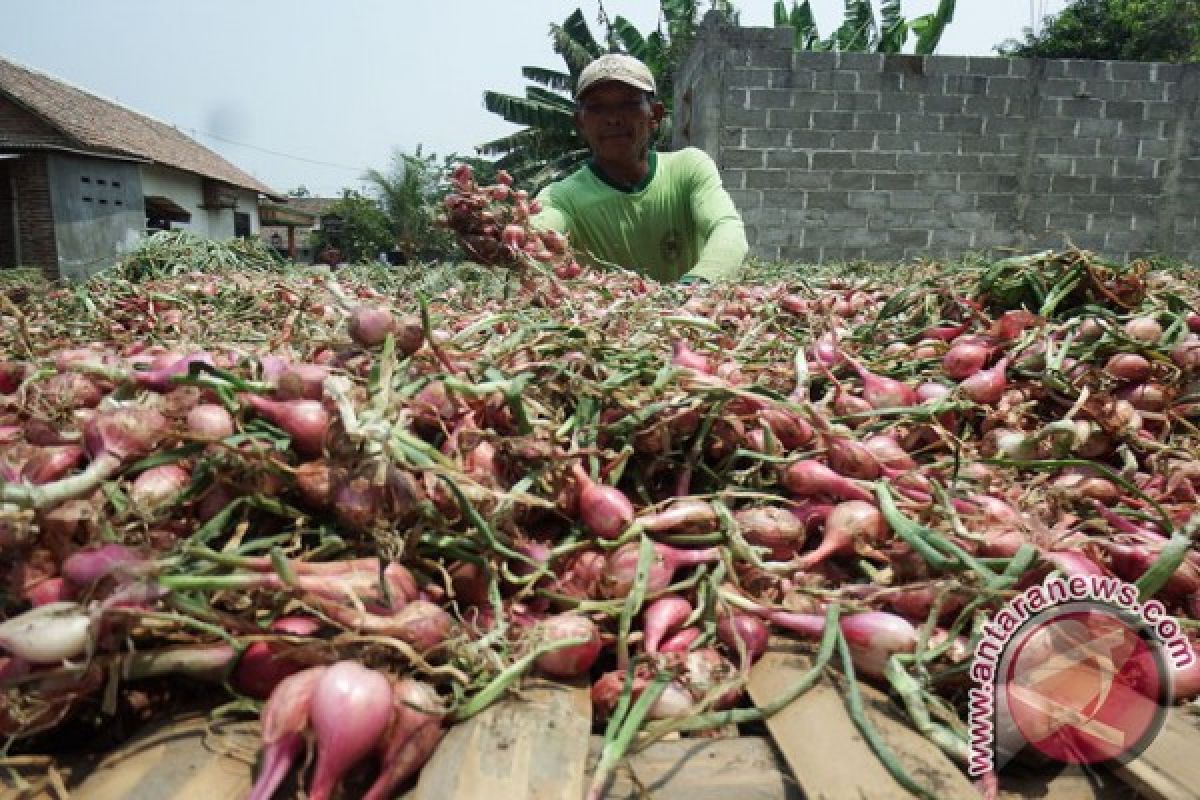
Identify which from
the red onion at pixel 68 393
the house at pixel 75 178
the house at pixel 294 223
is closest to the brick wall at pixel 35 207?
the house at pixel 75 178

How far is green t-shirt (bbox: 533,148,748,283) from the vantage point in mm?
4051

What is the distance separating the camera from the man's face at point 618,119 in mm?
3812

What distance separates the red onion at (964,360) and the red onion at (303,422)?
1286 mm

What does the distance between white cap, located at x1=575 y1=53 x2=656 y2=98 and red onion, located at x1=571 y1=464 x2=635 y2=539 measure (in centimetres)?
318

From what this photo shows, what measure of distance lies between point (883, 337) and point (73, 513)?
180cm

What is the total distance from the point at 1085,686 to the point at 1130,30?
29.4m

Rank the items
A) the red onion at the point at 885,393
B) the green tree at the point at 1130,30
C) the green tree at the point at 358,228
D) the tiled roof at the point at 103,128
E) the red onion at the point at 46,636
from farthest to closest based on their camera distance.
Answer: the green tree at the point at 358,228 → the green tree at the point at 1130,30 → the tiled roof at the point at 103,128 → the red onion at the point at 885,393 → the red onion at the point at 46,636

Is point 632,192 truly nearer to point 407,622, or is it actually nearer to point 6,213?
point 407,622

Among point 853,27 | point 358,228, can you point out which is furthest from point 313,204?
point 853,27

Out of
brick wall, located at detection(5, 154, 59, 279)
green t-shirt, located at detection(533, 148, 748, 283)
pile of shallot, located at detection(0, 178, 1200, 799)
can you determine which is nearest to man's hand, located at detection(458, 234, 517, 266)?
green t-shirt, located at detection(533, 148, 748, 283)

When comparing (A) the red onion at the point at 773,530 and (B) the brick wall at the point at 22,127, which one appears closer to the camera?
(A) the red onion at the point at 773,530

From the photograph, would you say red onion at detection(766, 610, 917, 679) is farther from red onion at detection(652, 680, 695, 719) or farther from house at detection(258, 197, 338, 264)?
house at detection(258, 197, 338, 264)

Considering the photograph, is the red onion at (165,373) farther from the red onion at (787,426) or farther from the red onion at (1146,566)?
the red onion at (1146,566)

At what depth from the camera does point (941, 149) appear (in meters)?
8.32
